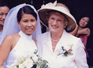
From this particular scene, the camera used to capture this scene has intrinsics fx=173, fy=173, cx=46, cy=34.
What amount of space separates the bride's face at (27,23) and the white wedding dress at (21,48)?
4.4 inches

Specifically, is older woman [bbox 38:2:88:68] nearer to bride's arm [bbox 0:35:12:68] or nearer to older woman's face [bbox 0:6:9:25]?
bride's arm [bbox 0:35:12:68]

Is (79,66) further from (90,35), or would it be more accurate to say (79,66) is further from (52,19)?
(90,35)

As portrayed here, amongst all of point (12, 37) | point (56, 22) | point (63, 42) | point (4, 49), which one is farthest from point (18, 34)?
point (63, 42)

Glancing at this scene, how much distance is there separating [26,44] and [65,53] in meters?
0.60

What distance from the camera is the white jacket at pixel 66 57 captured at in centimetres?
257

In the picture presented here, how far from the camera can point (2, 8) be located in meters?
3.16

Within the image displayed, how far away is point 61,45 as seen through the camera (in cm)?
269

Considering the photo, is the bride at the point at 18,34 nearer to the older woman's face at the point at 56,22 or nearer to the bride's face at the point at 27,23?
the bride's face at the point at 27,23

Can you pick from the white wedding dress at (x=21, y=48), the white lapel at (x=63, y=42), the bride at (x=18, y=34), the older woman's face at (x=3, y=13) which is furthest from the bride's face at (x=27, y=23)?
the older woman's face at (x=3, y=13)

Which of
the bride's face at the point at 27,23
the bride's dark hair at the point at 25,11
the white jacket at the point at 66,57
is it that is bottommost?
the white jacket at the point at 66,57

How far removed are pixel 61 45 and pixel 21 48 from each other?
0.64 m

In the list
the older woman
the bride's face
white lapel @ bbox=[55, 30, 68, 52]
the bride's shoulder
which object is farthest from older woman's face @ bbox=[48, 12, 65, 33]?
the bride's shoulder

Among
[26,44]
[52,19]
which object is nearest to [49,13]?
[52,19]

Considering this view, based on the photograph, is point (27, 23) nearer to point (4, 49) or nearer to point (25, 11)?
point (25, 11)
